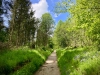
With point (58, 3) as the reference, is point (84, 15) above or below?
below

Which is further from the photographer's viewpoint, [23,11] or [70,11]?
[23,11]

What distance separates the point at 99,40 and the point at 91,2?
314cm

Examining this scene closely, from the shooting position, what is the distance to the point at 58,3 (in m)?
13.5

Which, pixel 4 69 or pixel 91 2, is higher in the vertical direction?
pixel 91 2

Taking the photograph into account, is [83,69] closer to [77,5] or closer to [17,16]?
[77,5]

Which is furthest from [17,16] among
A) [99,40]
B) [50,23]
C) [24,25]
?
[50,23]

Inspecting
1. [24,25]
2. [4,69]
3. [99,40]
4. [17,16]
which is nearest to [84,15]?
[99,40]

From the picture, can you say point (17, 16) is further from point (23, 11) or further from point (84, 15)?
point (84, 15)

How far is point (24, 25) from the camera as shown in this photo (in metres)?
38.4

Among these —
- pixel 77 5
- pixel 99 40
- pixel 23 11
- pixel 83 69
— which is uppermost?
pixel 23 11

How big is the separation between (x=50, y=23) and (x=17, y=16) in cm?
4487

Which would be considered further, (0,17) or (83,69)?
(0,17)

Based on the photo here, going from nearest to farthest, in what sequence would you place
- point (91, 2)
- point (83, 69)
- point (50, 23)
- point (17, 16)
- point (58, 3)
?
point (83, 69) → point (91, 2) → point (58, 3) → point (17, 16) → point (50, 23)

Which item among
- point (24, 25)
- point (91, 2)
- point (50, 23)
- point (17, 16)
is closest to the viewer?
point (91, 2)
